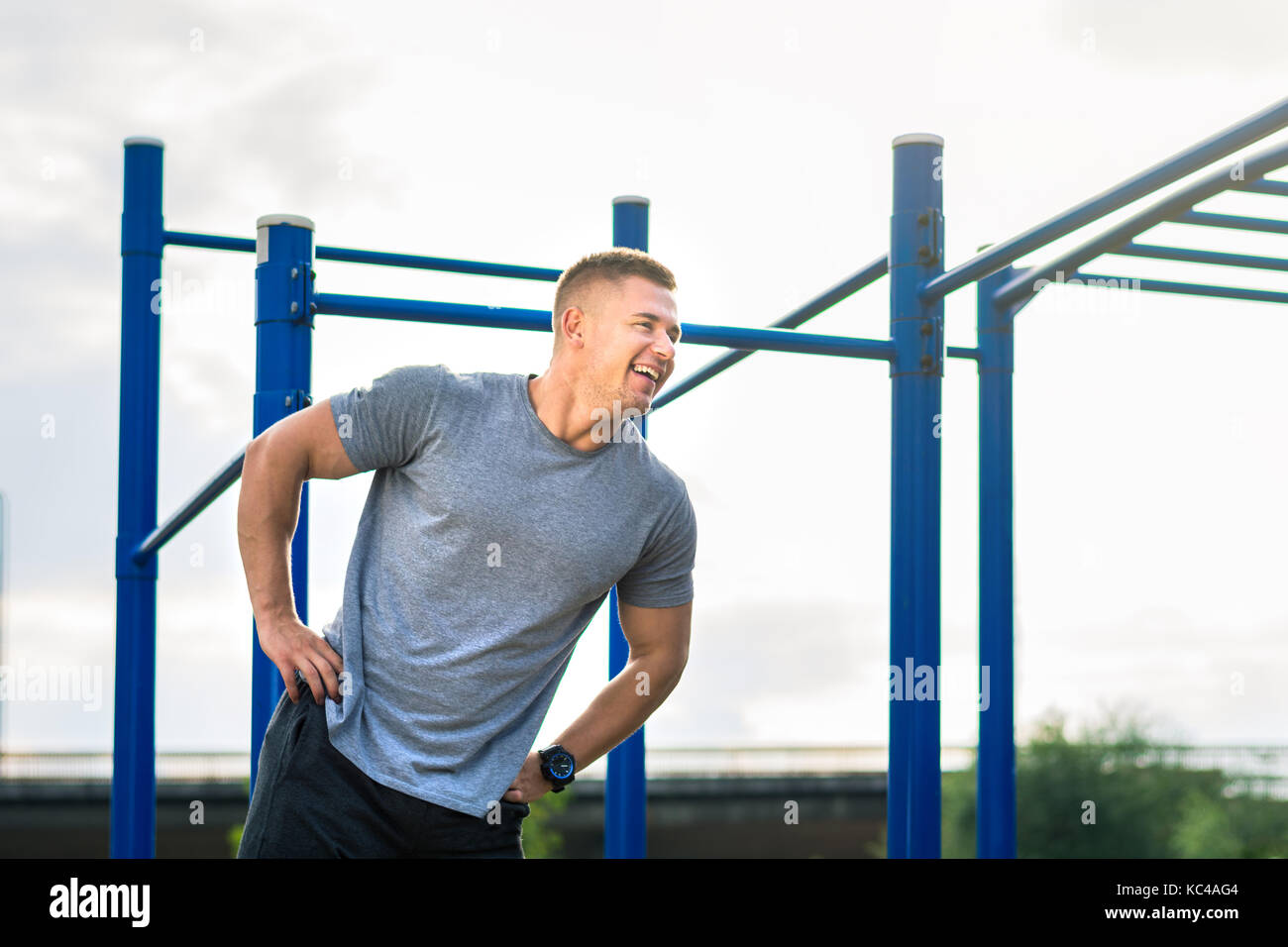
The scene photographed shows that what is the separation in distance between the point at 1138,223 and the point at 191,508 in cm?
231

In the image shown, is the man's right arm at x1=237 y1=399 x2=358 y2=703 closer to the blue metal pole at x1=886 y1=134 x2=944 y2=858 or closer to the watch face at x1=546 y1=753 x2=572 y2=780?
the watch face at x1=546 y1=753 x2=572 y2=780

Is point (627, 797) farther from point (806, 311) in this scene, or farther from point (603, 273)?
point (603, 273)

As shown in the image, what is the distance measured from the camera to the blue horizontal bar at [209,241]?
4.35 metres

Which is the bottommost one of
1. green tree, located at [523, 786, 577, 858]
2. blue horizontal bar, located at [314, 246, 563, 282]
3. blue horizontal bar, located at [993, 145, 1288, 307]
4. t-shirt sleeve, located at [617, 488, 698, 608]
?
green tree, located at [523, 786, 577, 858]

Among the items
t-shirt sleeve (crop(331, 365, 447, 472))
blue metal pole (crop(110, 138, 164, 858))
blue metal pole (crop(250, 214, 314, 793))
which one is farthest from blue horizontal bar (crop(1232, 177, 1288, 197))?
blue metal pole (crop(110, 138, 164, 858))

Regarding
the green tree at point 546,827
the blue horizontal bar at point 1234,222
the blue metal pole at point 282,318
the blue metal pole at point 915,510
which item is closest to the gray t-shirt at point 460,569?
the blue metal pole at point 282,318

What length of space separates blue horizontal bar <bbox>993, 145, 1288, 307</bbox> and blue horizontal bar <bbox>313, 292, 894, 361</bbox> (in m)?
0.49

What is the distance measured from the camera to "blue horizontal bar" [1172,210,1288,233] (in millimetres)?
3116

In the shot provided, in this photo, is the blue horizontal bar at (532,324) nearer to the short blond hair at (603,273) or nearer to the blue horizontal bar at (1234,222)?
the short blond hair at (603,273)

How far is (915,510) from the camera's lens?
9.04 feet

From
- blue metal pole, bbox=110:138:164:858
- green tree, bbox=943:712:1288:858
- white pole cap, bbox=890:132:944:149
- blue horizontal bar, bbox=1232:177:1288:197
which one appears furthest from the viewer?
green tree, bbox=943:712:1288:858

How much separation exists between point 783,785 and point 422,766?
18.6 m

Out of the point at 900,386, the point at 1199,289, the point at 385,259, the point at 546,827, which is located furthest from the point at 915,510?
the point at 546,827

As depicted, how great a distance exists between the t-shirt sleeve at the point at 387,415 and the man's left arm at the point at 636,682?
0.53 metres
